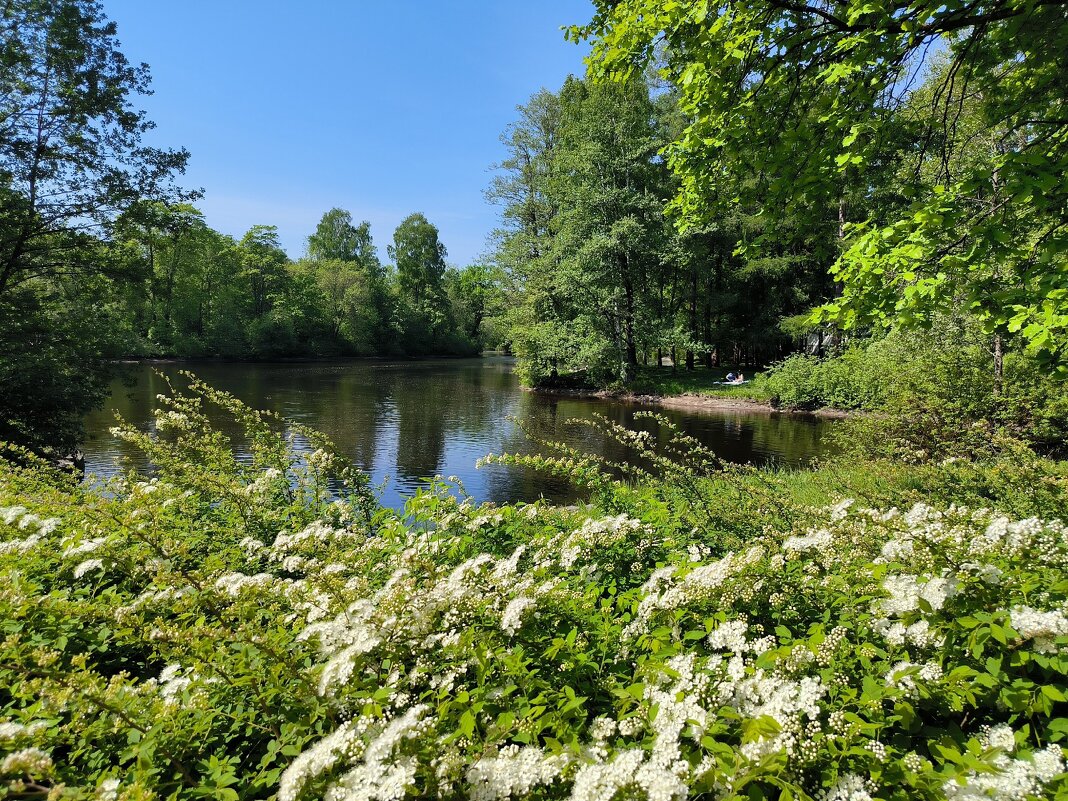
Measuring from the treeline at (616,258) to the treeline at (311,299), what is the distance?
7.30 m

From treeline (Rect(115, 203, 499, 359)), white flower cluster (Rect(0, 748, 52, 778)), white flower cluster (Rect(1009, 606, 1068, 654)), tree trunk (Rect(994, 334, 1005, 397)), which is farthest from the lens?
treeline (Rect(115, 203, 499, 359))

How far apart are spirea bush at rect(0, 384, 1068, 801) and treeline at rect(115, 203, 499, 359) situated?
38011 mm

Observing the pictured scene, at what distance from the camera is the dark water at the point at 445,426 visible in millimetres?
14492

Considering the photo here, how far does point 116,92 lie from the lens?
16016mm

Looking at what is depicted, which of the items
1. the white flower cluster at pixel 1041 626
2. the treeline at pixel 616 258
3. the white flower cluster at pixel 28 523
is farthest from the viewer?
the treeline at pixel 616 258

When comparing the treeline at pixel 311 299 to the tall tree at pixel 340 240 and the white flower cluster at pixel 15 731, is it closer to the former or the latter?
the tall tree at pixel 340 240

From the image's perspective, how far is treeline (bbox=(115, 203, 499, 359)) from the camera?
56.3 metres

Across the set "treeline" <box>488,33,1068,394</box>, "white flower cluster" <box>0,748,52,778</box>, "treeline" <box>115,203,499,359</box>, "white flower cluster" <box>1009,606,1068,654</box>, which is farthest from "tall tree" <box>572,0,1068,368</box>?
"treeline" <box>115,203,499,359</box>

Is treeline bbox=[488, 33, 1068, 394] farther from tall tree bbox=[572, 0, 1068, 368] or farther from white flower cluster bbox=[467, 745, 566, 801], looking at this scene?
white flower cluster bbox=[467, 745, 566, 801]

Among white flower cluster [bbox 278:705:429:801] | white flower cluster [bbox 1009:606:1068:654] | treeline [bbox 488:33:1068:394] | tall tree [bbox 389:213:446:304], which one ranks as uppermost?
tall tree [bbox 389:213:446:304]

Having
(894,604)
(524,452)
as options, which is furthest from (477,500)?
(894,604)

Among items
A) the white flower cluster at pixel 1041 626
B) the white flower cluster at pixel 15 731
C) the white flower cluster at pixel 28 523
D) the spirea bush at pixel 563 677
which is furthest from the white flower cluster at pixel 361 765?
the white flower cluster at pixel 28 523

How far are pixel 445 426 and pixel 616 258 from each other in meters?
15.9

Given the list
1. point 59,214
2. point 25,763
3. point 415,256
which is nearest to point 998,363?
point 25,763
